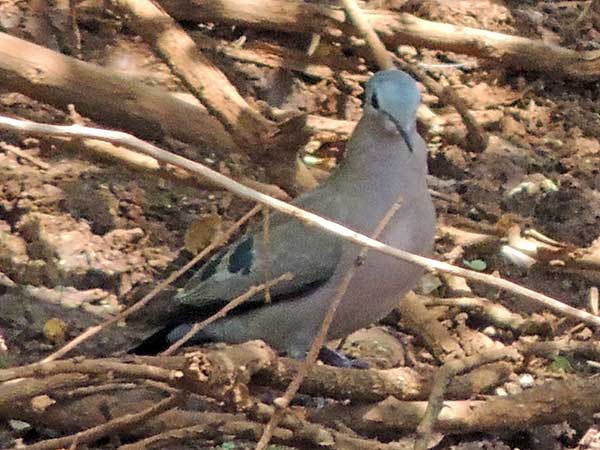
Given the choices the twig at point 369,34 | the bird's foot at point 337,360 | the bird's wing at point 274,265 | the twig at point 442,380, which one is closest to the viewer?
the twig at point 442,380

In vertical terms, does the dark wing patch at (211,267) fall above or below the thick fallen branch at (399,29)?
below

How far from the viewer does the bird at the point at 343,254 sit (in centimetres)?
271

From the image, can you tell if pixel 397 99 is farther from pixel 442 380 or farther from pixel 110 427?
pixel 110 427

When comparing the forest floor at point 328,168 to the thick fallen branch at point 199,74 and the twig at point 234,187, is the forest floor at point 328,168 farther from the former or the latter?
the twig at point 234,187

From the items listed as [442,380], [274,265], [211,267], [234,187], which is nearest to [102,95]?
[211,267]

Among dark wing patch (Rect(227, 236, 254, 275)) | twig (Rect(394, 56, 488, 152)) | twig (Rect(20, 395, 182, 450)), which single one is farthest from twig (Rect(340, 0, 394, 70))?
twig (Rect(20, 395, 182, 450))

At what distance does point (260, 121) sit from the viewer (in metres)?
2.81

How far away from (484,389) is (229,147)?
0.95 m

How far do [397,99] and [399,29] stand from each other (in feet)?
5.37

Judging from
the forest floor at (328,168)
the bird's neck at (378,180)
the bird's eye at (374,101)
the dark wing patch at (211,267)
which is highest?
the bird's eye at (374,101)

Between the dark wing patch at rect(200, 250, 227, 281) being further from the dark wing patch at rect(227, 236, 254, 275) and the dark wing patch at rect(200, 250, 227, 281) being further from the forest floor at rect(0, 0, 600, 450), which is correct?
the forest floor at rect(0, 0, 600, 450)

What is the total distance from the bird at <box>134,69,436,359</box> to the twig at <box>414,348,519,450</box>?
291 mm

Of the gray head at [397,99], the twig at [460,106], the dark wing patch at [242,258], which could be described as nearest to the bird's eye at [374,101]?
the gray head at [397,99]

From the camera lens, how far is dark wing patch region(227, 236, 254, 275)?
9.57 ft
